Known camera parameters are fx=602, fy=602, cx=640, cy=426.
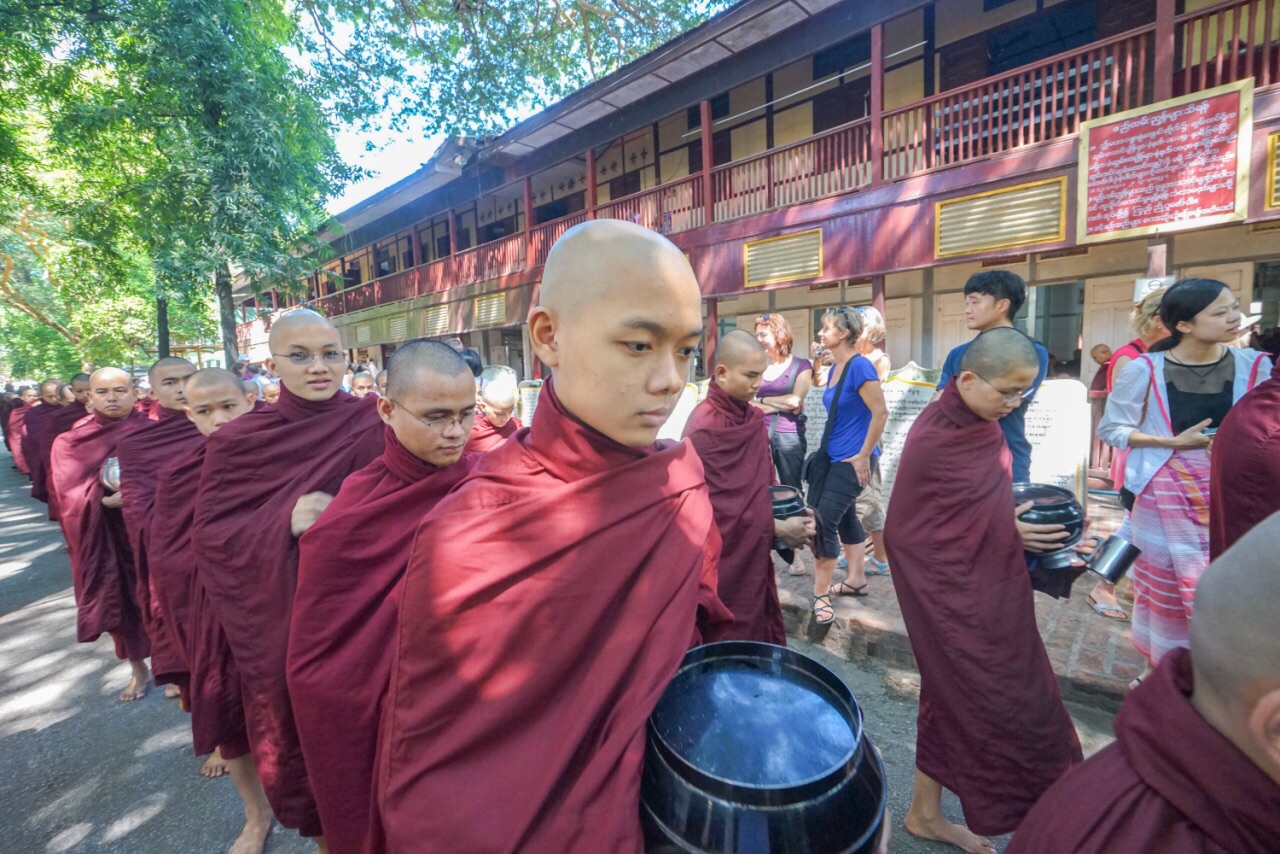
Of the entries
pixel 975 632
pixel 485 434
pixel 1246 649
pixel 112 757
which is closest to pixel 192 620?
pixel 112 757

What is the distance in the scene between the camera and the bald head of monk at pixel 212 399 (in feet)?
8.61

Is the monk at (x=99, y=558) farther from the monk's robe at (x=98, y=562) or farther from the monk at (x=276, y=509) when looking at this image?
the monk at (x=276, y=509)

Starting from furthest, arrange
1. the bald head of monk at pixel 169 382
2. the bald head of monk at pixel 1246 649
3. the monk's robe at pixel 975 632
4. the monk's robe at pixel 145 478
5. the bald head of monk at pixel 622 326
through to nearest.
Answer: the bald head of monk at pixel 169 382 → the monk's robe at pixel 145 478 → the monk's robe at pixel 975 632 → the bald head of monk at pixel 622 326 → the bald head of monk at pixel 1246 649

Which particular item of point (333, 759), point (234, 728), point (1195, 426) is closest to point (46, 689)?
point (234, 728)

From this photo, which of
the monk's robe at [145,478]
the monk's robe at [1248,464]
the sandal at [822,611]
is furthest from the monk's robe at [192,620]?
the monk's robe at [1248,464]

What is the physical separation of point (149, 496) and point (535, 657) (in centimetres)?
308

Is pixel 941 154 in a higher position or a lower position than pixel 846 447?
higher

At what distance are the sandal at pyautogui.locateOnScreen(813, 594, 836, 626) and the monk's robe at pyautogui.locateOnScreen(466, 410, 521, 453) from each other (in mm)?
2068

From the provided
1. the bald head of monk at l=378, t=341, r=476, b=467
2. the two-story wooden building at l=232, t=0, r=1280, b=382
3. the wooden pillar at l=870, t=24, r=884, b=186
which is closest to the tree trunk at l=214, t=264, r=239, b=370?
the two-story wooden building at l=232, t=0, r=1280, b=382

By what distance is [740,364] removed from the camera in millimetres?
2441

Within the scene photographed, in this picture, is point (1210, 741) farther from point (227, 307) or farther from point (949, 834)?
point (227, 307)

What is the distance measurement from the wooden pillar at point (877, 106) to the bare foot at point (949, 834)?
24.9 ft

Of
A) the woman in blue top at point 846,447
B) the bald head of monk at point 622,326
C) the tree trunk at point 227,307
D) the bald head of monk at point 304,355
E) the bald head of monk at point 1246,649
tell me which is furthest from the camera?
the tree trunk at point 227,307

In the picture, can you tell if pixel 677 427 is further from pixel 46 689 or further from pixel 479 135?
pixel 479 135
